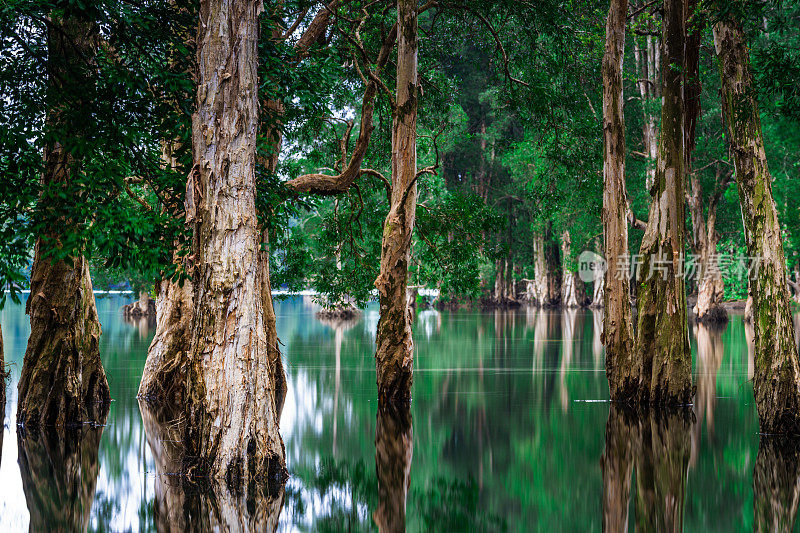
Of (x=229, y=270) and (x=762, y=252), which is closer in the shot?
(x=229, y=270)

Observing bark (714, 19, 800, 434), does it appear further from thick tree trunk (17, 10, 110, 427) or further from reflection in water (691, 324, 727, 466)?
thick tree trunk (17, 10, 110, 427)

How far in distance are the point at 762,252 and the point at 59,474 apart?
29.0 ft

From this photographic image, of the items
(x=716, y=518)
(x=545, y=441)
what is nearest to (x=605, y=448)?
(x=545, y=441)

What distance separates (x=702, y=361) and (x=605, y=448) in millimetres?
12414

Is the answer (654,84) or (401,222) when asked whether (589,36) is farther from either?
(654,84)

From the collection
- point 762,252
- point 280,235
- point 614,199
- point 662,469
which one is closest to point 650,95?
point 614,199

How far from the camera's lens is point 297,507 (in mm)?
8195

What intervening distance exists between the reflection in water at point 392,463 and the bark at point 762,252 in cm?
466

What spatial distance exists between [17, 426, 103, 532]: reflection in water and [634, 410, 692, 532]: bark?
5055 mm

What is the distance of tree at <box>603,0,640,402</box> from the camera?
52.3 ft

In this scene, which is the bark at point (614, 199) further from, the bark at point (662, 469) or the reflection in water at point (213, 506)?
the reflection in water at point (213, 506)

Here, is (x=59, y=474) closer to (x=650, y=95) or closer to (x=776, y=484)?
(x=776, y=484)

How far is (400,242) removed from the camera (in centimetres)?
1530

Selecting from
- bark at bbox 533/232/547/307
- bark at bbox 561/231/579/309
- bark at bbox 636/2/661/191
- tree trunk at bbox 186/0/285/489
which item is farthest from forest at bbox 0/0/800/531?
bark at bbox 533/232/547/307
